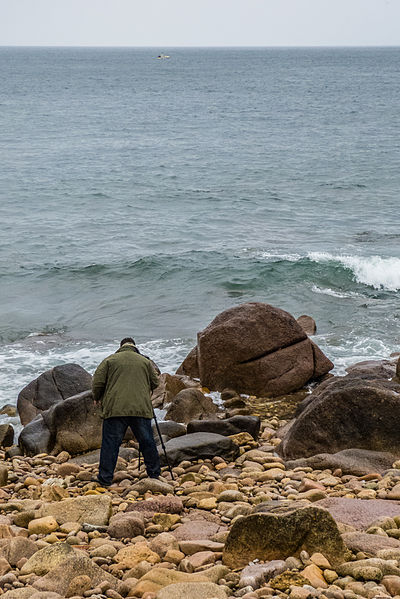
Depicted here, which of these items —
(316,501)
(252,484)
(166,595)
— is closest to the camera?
(166,595)

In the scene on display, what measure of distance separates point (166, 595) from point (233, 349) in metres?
9.16

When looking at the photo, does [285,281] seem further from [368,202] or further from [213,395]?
[368,202]

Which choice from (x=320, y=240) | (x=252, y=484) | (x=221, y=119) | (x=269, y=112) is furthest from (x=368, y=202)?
(x=269, y=112)

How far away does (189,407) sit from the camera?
44.2 ft

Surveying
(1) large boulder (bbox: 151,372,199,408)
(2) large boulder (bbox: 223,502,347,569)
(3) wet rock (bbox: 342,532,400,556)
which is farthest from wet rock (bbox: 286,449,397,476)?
(1) large boulder (bbox: 151,372,199,408)

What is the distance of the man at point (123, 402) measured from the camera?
9508 millimetres

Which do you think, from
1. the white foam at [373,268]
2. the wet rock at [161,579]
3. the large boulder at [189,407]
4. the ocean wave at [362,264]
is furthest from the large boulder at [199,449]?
the white foam at [373,268]

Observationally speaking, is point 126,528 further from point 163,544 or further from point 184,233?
point 184,233

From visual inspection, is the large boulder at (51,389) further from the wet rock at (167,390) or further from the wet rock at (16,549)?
the wet rock at (16,549)

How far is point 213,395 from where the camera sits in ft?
48.7

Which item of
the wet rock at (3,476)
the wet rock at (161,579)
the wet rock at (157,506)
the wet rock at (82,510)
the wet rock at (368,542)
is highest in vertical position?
the wet rock at (368,542)

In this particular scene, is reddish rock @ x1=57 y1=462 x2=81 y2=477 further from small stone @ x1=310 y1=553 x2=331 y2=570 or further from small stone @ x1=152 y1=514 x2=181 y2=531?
small stone @ x1=310 y1=553 x2=331 y2=570

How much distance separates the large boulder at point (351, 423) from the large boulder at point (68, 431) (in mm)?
3022

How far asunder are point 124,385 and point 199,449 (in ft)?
5.26
